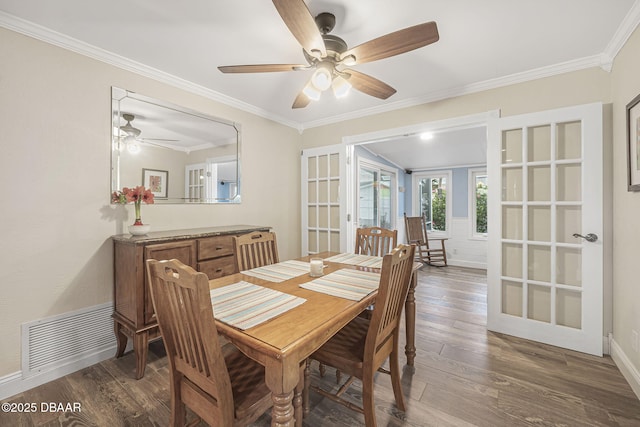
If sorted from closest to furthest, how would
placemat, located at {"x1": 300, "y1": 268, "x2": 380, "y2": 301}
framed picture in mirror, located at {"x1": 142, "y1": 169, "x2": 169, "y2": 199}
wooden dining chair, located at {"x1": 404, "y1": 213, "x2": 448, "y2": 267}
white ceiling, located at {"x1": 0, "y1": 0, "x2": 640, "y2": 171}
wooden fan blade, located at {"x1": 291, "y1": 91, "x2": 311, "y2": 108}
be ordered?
placemat, located at {"x1": 300, "y1": 268, "x2": 380, "y2": 301}, white ceiling, located at {"x1": 0, "y1": 0, "x2": 640, "y2": 171}, wooden fan blade, located at {"x1": 291, "y1": 91, "x2": 311, "y2": 108}, framed picture in mirror, located at {"x1": 142, "y1": 169, "x2": 169, "y2": 199}, wooden dining chair, located at {"x1": 404, "y1": 213, "x2": 448, "y2": 267}

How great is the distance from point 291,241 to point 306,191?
0.76 metres

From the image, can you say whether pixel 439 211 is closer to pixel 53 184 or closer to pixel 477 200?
pixel 477 200

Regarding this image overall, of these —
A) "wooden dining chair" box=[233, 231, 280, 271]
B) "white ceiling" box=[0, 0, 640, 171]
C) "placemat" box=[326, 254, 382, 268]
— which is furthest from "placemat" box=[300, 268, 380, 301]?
"white ceiling" box=[0, 0, 640, 171]

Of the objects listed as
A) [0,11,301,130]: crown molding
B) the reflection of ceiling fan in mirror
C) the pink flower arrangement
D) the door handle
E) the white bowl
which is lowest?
the door handle

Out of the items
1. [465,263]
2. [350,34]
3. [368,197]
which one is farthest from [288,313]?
[465,263]

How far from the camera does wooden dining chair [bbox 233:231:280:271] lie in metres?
1.99

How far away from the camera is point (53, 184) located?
1.93 metres

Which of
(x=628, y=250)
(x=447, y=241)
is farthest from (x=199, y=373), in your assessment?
(x=447, y=241)

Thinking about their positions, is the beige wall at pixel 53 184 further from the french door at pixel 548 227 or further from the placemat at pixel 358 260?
the french door at pixel 548 227

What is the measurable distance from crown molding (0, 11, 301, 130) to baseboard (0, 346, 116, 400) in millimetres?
2267

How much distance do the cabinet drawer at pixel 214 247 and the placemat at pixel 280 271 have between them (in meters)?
0.67

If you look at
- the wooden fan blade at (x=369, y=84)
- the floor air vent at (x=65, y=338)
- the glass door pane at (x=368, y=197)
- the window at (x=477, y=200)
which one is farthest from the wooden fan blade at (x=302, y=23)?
the window at (x=477, y=200)

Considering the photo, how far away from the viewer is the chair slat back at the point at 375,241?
253 cm

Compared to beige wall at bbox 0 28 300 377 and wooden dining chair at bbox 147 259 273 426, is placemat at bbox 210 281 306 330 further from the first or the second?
beige wall at bbox 0 28 300 377
